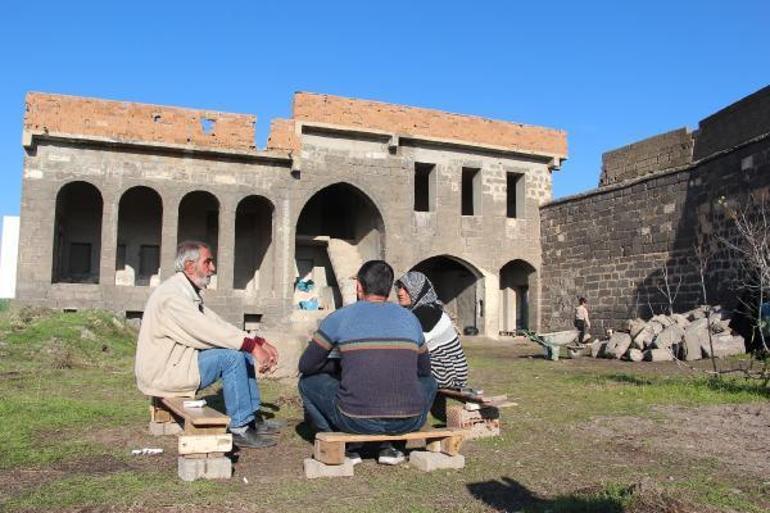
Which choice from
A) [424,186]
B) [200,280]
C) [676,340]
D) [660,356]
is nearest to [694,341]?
[676,340]

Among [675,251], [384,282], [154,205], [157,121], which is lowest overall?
[384,282]

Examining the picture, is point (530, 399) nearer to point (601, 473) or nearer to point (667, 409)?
point (667, 409)

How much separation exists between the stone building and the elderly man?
14522 mm

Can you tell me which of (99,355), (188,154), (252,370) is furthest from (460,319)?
(252,370)

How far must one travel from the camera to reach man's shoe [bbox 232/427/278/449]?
5.11 metres

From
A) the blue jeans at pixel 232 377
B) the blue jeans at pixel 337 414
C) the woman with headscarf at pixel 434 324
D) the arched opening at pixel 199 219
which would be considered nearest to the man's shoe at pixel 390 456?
the blue jeans at pixel 337 414

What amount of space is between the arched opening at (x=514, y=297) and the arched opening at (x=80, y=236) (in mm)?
13260

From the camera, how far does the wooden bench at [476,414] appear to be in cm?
560

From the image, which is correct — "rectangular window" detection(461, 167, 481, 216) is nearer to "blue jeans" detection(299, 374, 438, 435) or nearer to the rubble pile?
the rubble pile

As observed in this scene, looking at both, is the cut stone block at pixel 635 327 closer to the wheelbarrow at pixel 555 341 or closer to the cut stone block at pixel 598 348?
the cut stone block at pixel 598 348

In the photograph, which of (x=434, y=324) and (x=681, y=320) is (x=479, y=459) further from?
(x=681, y=320)

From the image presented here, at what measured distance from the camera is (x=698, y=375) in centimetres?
991

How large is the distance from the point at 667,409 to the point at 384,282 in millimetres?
3939

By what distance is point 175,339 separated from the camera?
16.4 feet
